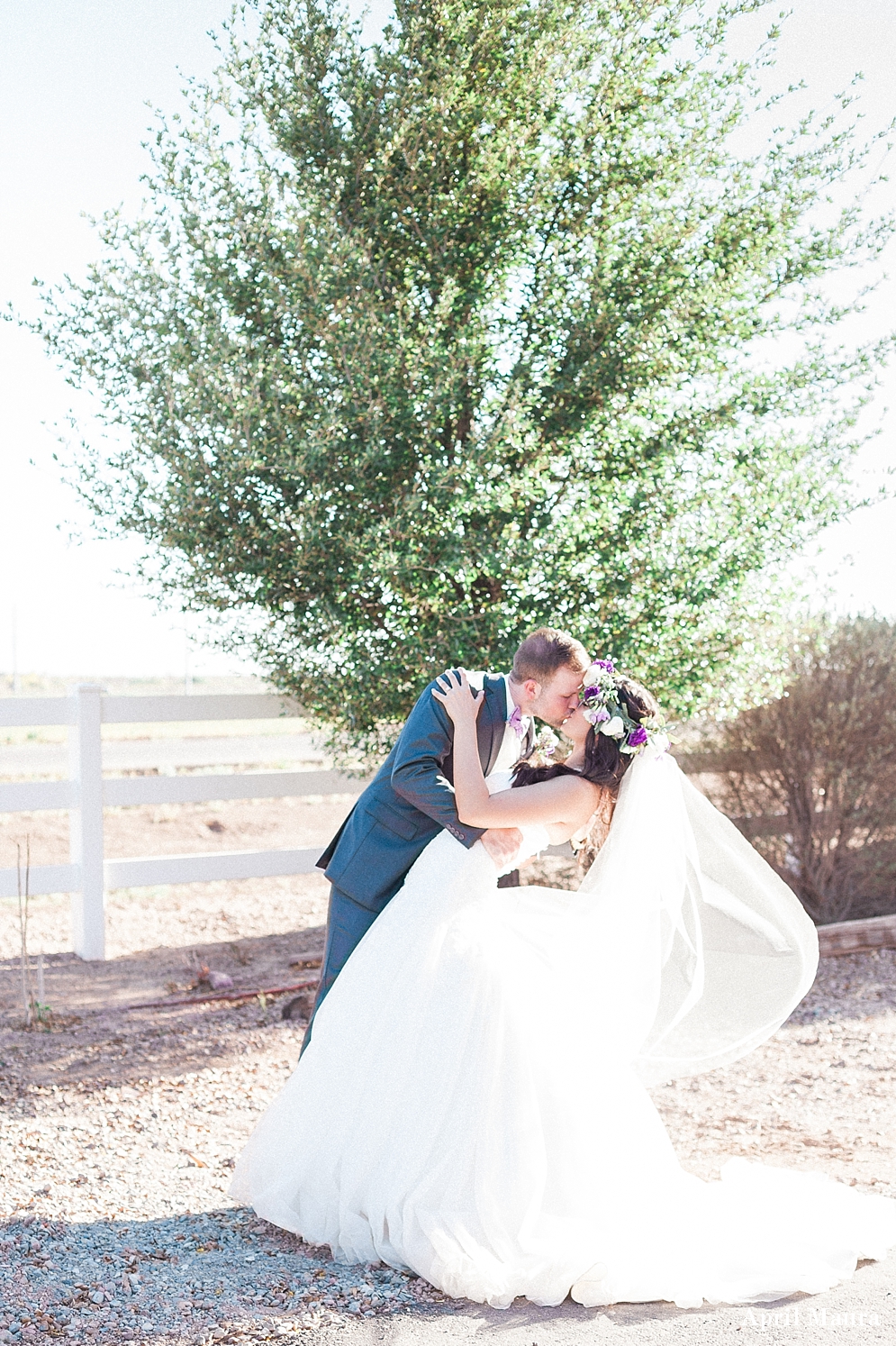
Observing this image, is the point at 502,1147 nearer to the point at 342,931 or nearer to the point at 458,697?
the point at 342,931

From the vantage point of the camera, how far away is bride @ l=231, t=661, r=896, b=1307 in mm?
3443

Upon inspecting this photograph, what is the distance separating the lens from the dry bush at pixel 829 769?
912cm

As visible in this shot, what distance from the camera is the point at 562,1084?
12.0 feet

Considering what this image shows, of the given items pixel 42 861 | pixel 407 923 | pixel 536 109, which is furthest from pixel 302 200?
pixel 42 861

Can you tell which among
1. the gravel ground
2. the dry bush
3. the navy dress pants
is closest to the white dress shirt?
the navy dress pants

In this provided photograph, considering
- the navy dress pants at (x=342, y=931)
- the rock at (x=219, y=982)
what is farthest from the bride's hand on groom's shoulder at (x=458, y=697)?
the rock at (x=219, y=982)

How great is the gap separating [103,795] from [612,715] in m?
5.14

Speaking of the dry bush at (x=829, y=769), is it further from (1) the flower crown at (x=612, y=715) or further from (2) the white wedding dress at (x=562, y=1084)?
(1) the flower crown at (x=612, y=715)

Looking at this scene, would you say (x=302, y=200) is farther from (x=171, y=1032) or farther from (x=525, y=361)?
(x=171, y=1032)

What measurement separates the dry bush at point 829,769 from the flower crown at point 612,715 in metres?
5.36

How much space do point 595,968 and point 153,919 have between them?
249 inches

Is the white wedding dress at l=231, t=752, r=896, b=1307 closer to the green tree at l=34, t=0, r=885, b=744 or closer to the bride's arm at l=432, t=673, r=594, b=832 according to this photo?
the bride's arm at l=432, t=673, r=594, b=832

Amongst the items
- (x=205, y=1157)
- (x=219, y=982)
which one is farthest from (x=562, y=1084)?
(x=219, y=982)

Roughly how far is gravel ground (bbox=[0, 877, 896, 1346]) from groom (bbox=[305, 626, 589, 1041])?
0.89 meters
